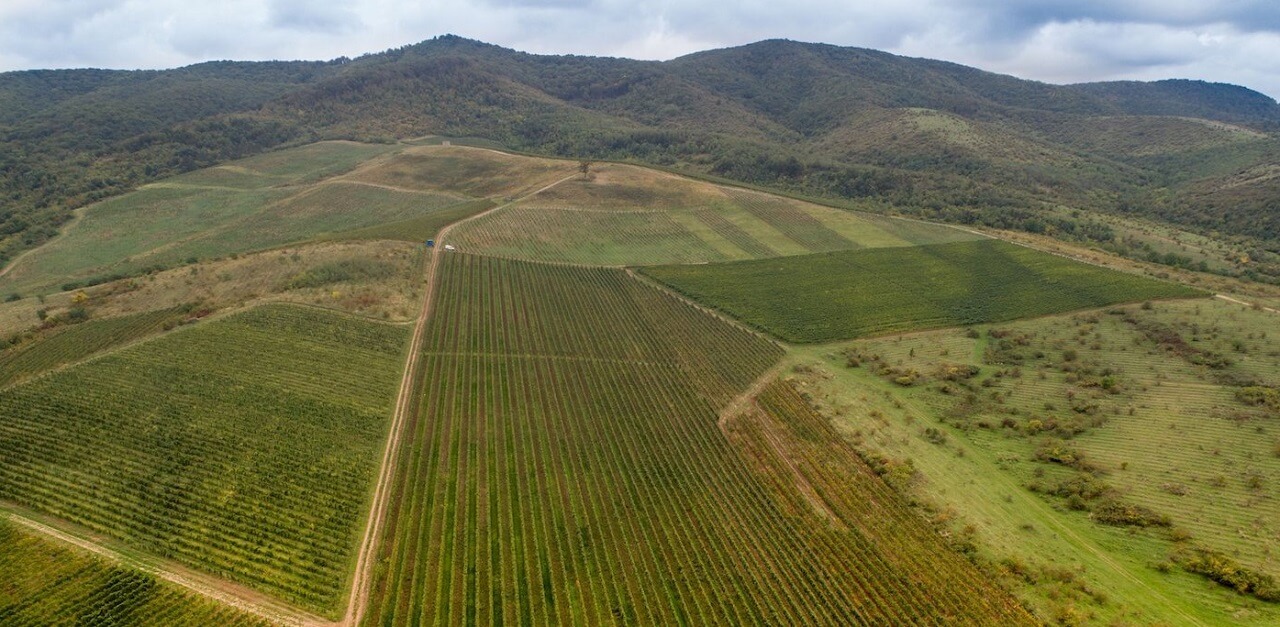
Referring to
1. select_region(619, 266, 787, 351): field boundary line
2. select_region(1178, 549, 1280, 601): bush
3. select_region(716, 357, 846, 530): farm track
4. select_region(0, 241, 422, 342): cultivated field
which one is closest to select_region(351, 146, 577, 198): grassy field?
select_region(619, 266, 787, 351): field boundary line

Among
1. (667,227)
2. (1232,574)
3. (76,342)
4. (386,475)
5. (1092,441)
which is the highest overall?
(667,227)

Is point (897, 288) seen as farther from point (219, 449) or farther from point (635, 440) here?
point (219, 449)

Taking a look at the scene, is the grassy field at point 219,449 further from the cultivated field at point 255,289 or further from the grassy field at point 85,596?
the cultivated field at point 255,289

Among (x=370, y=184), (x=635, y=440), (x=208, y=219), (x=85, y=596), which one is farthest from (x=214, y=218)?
(x=635, y=440)

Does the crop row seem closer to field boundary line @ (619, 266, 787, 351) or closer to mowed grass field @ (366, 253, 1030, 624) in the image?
field boundary line @ (619, 266, 787, 351)

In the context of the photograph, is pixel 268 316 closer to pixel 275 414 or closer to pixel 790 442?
pixel 275 414

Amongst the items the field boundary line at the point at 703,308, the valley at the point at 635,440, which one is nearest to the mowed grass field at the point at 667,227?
the valley at the point at 635,440

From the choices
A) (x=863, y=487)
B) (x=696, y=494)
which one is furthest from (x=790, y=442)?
(x=696, y=494)
